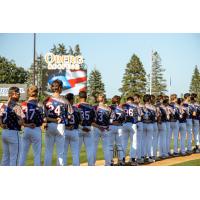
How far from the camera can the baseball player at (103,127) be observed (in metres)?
11.6

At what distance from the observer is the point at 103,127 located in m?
11.6

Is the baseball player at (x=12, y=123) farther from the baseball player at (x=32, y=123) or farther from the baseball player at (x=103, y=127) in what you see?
the baseball player at (x=103, y=127)

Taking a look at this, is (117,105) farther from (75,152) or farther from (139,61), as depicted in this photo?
(139,61)

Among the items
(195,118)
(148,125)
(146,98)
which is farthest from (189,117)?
(146,98)

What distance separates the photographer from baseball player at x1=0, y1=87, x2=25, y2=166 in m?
9.39

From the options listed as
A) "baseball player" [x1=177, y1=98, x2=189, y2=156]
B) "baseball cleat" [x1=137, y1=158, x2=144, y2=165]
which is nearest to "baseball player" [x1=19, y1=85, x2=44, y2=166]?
"baseball cleat" [x1=137, y1=158, x2=144, y2=165]

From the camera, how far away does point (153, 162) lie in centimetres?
1338

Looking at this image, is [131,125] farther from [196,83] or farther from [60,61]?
[196,83]

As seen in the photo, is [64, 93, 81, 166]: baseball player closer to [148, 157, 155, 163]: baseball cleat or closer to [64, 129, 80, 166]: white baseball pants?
[64, 129, 80, 166]: white baseball pants

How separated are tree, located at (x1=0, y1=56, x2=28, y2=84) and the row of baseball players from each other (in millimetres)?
9904

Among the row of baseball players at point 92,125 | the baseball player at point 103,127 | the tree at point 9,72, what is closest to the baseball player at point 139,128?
the row of baseball players at point 92,125

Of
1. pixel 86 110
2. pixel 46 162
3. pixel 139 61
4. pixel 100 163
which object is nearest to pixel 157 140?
pixel 100 163

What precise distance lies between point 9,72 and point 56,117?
596 inches

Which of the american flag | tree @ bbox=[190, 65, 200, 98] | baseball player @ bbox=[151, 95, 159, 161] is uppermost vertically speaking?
tree @ bbox=[190, 65, 200, 98]
